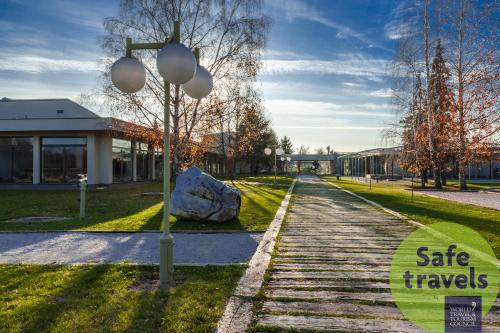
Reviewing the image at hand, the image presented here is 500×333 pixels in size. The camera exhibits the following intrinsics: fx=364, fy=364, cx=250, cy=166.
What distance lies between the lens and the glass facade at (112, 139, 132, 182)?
77.5 feet

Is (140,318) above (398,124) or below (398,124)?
below

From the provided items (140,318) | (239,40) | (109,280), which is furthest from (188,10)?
(140,318)

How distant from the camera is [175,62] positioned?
3791 mm

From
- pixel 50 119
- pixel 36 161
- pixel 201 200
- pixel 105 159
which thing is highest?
pixel 50 119

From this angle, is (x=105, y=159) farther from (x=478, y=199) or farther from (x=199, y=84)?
(x=478, y=199)

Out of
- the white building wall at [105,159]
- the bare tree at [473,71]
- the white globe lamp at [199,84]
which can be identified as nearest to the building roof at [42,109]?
the white building wall at [105,159]

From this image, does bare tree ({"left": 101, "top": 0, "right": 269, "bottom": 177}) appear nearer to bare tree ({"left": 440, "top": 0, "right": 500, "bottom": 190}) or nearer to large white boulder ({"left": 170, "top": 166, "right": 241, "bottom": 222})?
large white boulder ({"left": 170, "top": 166, "right": 241, "bottom": 222})

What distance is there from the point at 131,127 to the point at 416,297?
15.5 metres

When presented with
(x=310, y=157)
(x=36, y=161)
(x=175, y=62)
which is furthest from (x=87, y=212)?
(x=310, y=157)

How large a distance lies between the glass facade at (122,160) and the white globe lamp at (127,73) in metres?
20.4

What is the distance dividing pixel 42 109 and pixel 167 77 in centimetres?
2869

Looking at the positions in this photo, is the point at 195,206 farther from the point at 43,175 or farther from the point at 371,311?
the point at 43,175

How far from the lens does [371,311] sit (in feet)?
11.1

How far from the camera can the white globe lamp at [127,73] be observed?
4.19 meters
